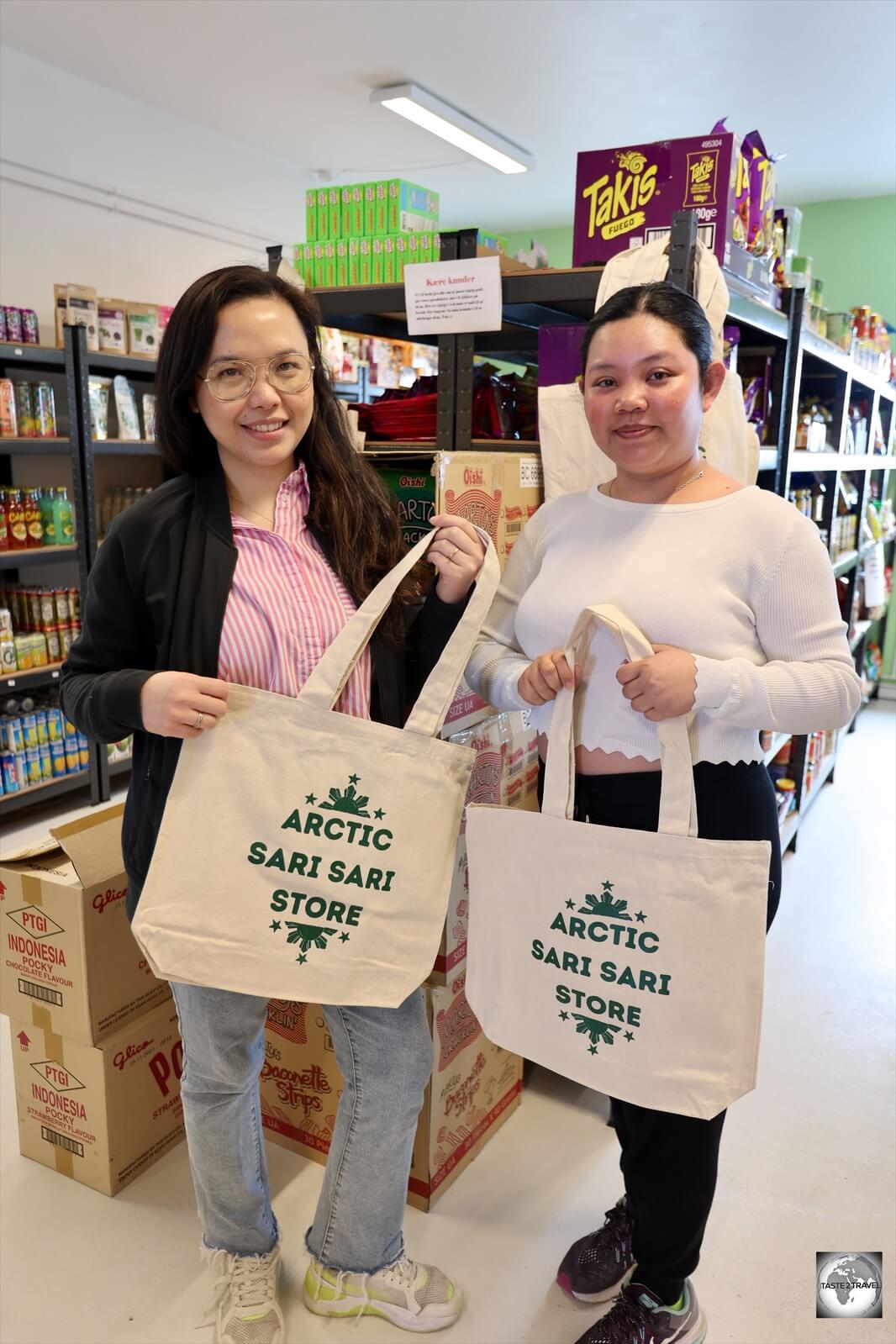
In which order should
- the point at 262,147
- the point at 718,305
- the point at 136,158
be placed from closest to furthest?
the point at 718,305 < the point at 136,158 < the point at 262,147

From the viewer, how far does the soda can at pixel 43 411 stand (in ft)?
12.3

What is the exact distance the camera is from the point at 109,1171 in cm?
188

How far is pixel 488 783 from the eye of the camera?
197cm

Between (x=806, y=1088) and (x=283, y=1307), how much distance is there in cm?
136

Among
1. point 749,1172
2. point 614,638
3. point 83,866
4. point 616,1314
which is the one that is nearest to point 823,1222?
point 749,1172

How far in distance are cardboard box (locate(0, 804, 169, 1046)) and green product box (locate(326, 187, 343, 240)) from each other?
1497mm

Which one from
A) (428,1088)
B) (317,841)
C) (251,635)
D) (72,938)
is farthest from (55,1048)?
(251,635)

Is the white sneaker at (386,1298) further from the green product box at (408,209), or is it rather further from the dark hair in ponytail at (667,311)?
the green product box at (408,209)

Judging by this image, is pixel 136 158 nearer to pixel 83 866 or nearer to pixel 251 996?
pixel 83 866

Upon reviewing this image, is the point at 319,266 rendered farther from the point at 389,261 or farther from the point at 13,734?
the point at 13,734

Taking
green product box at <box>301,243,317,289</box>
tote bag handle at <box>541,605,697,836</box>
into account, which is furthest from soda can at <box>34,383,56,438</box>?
tote bag handle at <box>541,605,697,836</box>

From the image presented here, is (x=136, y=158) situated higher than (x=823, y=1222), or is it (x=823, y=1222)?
(x=136, y=158)

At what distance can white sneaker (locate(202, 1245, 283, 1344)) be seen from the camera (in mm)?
1521

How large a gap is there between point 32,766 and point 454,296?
2.78 m
